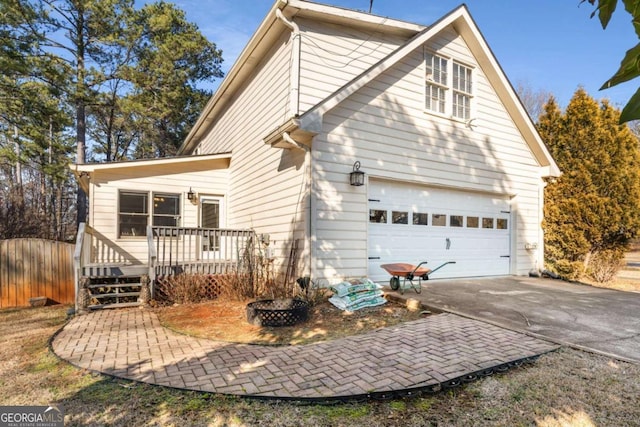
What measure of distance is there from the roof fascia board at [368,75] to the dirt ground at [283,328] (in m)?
3.40

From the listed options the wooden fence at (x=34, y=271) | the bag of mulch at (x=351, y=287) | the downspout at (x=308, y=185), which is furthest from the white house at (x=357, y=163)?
the wooden fence at (x=34, y=271)

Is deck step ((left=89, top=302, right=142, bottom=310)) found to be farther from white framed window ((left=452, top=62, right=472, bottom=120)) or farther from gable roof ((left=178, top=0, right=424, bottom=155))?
white framed window ((left=452, top=62, right=472, bottom=120))

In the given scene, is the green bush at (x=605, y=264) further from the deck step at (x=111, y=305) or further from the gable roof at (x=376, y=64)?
the deck step at (x=111, y=305)

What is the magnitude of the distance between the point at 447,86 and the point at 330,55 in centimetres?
314

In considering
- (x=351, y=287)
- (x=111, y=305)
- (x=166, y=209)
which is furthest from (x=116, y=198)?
(x=351, y=287)

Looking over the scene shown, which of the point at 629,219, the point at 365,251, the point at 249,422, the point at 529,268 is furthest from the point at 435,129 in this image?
the point at 249,422

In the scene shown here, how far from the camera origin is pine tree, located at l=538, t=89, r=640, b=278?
32.3 ft

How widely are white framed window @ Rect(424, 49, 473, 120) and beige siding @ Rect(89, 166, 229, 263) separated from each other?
23.7 feet

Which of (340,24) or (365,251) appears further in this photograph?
(340,24)

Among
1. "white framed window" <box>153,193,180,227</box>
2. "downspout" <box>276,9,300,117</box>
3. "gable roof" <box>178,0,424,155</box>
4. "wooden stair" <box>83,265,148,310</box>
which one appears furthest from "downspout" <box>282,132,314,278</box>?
"white framed window" <box>153,193,180,227</box>

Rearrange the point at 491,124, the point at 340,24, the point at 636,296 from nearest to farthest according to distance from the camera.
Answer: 1. the point at 636,296
2. the point at 340,24
3. the point at 491,124

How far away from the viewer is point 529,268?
398 inches

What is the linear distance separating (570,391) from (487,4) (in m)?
11.2

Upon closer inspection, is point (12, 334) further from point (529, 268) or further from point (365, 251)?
point (529, 268)
